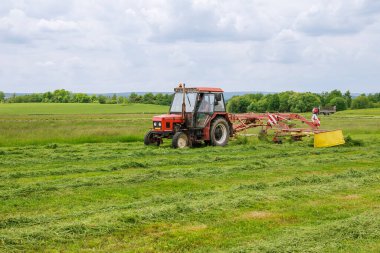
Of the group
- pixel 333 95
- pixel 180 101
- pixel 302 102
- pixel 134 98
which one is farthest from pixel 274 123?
pixel 134 98

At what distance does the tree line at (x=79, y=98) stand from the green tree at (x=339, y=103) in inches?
1251

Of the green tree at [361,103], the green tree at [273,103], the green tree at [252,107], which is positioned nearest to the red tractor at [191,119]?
the green tree at [252,107]

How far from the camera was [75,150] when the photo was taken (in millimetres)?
16125

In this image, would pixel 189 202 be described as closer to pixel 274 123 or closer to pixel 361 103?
pixel 274 123

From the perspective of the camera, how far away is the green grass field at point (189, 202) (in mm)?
6199

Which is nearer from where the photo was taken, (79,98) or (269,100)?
(269,100)

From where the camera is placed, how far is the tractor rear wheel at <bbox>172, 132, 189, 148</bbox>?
16375mm

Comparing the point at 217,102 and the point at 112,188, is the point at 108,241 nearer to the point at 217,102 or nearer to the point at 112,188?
the point at 112,188

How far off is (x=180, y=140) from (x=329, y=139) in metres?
4.92

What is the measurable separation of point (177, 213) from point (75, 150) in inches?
367

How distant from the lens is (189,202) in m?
8.13

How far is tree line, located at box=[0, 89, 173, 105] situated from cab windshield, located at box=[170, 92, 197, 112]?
280ft

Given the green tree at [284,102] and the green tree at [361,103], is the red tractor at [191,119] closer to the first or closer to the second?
the green tree at [284,102]

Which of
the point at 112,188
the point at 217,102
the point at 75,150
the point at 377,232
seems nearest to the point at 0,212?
the point at 112,188
